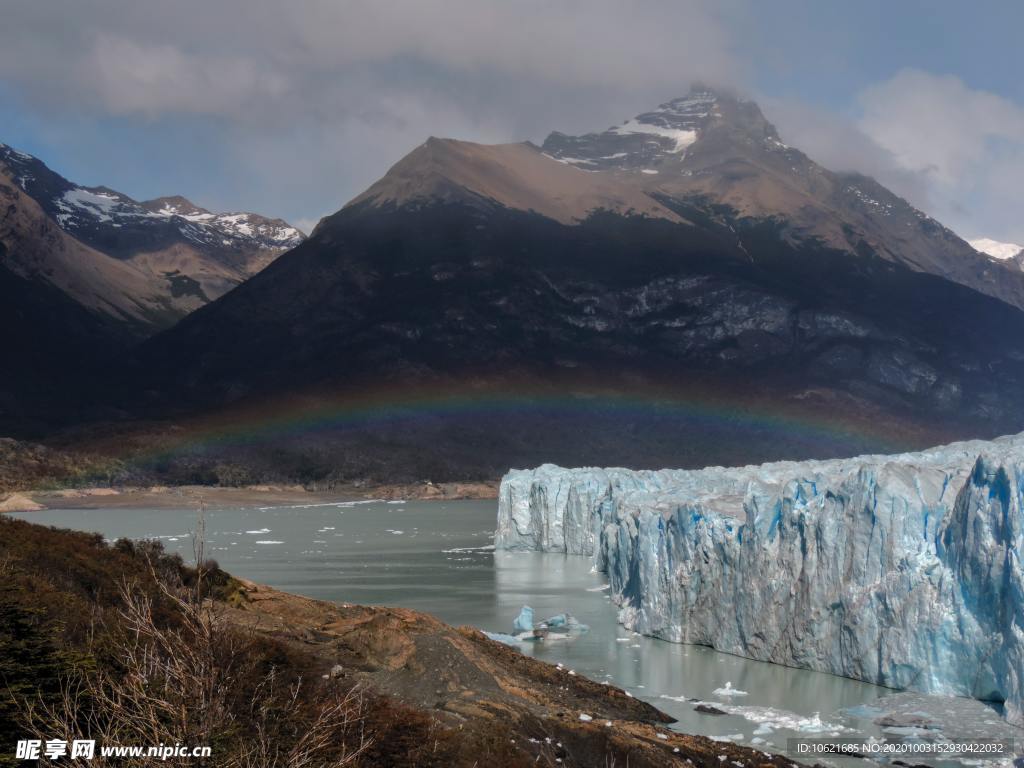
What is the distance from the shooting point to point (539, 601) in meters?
42.7

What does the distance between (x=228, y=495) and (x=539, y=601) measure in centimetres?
9506

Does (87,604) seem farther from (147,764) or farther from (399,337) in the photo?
(399,337)

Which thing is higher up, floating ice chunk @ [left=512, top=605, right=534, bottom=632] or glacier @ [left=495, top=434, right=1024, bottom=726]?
glacier @ [left=495, top=434, right=1024, bottom=726]

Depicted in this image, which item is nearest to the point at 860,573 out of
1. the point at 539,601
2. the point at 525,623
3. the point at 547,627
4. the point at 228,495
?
the point at 525,623

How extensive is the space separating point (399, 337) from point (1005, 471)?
16871cm

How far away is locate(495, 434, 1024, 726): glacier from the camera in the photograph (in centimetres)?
2217

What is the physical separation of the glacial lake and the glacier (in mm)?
668

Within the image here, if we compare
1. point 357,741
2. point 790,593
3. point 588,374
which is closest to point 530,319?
point 588,374

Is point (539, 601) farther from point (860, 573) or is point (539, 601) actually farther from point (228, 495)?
point (228, 495)

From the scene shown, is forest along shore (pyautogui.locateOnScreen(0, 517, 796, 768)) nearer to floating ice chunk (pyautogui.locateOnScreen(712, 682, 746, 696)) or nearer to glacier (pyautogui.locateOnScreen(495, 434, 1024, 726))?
floating ice chunk (pyautogui.locateOnScreen(712, 682, 746, 696))

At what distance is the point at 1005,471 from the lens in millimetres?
21875

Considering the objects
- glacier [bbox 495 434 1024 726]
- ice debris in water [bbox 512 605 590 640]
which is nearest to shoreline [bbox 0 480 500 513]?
ice debris in water [bbox 512 605 590 640]

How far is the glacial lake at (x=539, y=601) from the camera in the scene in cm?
2214

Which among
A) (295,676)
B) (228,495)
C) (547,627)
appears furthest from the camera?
(228,495)
